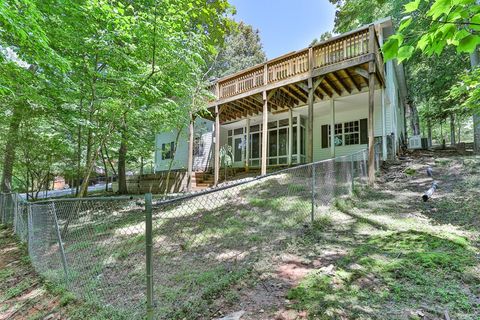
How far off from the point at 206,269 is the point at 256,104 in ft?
31.6

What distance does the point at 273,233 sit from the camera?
4676 mm

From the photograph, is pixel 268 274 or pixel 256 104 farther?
pixel 256 104

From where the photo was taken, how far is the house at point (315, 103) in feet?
27.3

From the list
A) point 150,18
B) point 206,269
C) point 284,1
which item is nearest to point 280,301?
point 206,269

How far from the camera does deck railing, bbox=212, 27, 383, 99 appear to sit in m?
8.23

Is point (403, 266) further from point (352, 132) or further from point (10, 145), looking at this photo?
point (10, 145)

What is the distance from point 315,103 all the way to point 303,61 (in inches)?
142

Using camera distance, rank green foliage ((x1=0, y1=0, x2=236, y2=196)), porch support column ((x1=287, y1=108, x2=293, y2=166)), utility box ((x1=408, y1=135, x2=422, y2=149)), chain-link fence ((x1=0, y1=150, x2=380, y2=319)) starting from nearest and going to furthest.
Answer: chain-link fence ((x1=0, y1=150, x2=380, y2=319)) < green foliage ((x1=0, y1=0, x2=236, y2=196)) < porch support column ((x1=287, y1=108, x2=293, y2=166)) < utility box ((x1=408, y1=135, x2=422, y2=149))

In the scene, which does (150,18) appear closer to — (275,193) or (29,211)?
(29,211)

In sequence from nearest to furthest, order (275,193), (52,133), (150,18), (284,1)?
(150,18) < (275,193) < (52,133) < (284,1)

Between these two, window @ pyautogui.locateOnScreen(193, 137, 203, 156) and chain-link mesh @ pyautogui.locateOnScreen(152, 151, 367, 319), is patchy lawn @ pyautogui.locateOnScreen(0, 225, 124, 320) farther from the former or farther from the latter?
window @ pyautogui.locateOnScreen(193, 137, 203, 156)

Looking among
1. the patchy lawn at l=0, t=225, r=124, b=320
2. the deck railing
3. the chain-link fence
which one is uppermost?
the deck railing

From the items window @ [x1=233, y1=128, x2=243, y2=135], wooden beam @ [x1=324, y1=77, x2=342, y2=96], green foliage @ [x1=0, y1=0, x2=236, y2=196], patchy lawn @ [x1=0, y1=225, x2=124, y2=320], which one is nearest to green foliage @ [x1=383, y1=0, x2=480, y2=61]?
patchy lawn @ [x1=0, y1=225, x2=124, y2=320]

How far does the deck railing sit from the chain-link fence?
3432mm
